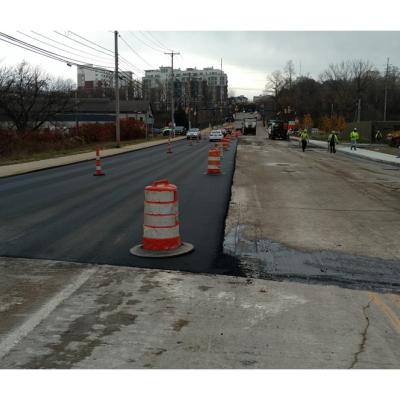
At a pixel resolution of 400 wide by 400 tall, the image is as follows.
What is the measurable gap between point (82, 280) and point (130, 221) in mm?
4013

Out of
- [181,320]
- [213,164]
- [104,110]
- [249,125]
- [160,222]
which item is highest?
[104,110]

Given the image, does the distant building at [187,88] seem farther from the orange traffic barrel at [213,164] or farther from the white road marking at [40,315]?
the white road marking at [40,315]

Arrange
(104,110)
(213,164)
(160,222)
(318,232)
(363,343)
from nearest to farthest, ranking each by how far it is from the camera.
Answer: (363,343), (160,222), (318,232), (213,164), (104,110)

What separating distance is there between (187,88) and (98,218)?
417ft

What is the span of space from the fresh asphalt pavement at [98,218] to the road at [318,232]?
1.85 feet

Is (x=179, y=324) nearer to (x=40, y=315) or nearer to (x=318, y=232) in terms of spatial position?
(x=40, y=315)

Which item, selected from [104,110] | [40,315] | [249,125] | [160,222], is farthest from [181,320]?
[104,110]

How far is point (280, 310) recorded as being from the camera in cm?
535

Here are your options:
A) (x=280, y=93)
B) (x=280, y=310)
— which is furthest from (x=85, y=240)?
(x=280, y=93)

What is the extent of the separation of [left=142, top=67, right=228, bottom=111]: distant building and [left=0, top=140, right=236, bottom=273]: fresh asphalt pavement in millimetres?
109773

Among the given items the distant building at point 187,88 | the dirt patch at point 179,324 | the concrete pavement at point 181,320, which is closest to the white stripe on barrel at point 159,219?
the concrete pavement at point 181,320

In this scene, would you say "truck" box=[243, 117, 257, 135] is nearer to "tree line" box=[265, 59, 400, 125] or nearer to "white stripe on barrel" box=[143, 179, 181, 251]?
"tree line" box=[265, 59, 400, 125]

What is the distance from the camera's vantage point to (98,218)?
420 inches

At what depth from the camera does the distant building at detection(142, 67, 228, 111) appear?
139 meters
